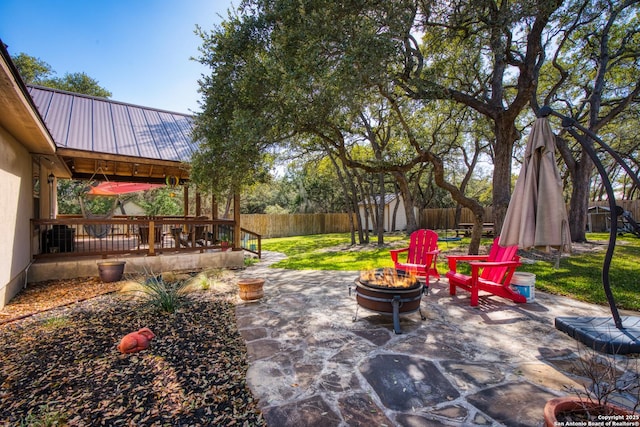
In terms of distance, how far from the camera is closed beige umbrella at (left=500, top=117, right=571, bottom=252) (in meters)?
2.75

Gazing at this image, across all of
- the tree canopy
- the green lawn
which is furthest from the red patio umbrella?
the green lawn

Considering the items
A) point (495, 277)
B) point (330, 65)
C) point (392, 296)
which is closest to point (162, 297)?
point (392, 296)

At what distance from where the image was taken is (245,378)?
8.36 feet

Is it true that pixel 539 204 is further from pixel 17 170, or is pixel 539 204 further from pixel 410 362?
pixel 17 170

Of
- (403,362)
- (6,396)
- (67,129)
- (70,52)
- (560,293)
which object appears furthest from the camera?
(70,52)

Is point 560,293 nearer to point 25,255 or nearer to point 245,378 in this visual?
point 245,378

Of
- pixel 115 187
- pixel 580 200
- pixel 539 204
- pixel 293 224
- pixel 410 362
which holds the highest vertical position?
pixel 115 187

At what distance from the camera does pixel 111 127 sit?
7.92 meters

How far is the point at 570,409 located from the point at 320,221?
68.3 ft

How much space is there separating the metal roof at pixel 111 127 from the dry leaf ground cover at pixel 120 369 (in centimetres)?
396

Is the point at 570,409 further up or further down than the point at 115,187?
further down

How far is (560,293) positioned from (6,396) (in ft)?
23.1

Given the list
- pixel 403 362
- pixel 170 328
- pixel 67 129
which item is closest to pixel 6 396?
pixel 170 328

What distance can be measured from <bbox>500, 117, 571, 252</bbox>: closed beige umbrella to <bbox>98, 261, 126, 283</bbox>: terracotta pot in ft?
22.3
